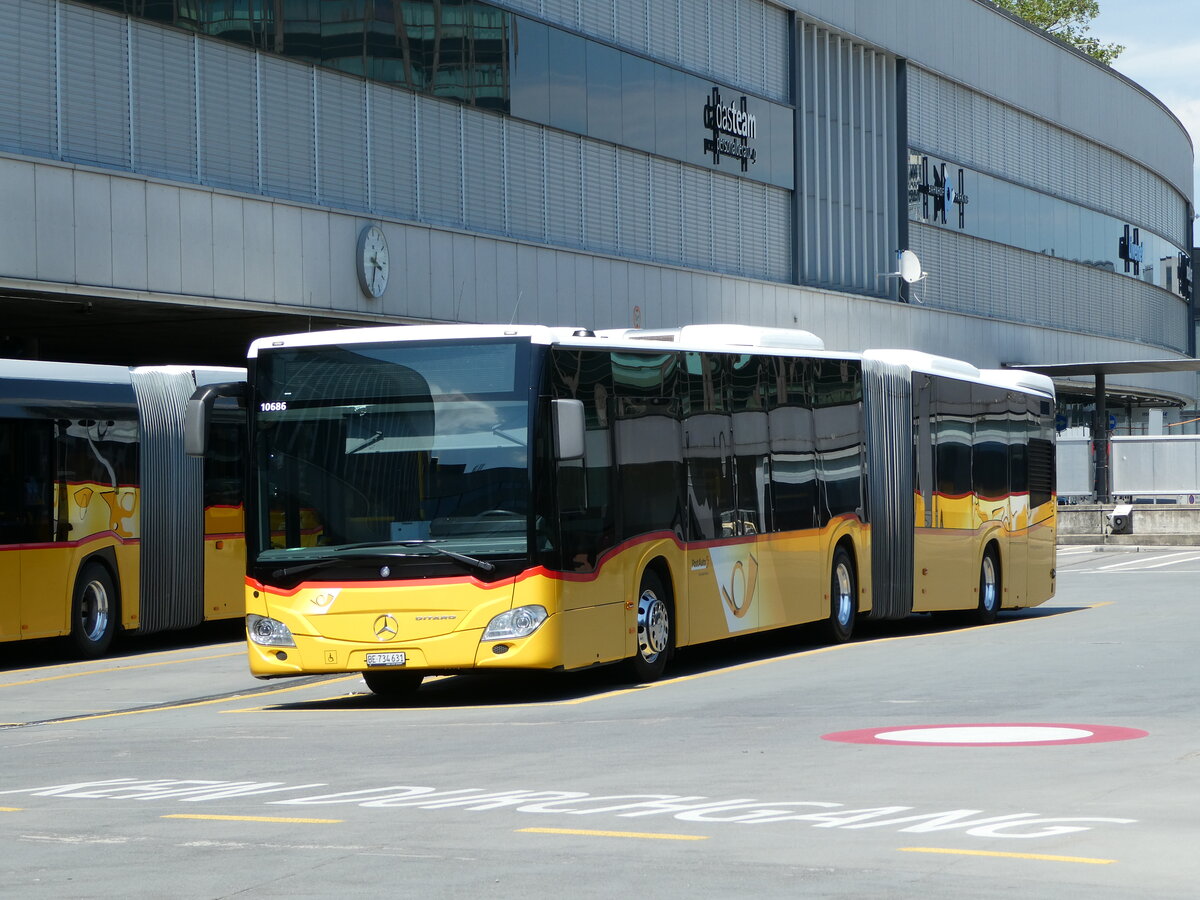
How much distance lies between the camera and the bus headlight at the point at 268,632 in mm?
14984

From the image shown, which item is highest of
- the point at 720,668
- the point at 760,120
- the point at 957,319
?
the point at 760,120

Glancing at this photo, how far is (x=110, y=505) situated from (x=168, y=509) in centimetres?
107

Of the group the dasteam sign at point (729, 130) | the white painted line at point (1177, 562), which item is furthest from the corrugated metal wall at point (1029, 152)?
the white painted line at point (1177, 562)

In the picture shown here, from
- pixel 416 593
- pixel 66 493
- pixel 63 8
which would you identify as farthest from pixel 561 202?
pixel 416 593

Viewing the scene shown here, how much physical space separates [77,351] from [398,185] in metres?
6.75

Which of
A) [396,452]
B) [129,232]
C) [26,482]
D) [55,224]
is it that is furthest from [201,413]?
[129,232]

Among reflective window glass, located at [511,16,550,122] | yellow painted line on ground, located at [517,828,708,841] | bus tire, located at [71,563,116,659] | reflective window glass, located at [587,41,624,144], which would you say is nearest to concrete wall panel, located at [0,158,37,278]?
bus tire, located at [71,563,116,659]

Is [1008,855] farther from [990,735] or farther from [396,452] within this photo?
[396,452]

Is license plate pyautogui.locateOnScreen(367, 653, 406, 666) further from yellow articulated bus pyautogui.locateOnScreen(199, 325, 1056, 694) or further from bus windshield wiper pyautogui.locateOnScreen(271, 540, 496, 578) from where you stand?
bus windshield wiper pyautogui.locateOnScreen(271, 540, 496, 578)

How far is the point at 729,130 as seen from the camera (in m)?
43.6

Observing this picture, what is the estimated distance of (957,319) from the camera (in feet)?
179

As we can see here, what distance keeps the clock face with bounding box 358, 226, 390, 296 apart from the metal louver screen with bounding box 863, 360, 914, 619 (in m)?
10.9

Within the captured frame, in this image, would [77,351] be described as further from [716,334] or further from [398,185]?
[716,334]

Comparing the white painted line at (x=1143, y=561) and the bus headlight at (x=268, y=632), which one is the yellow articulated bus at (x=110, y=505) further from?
the white painted line at (x=1143, y=561)
